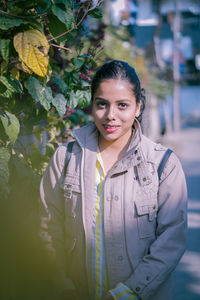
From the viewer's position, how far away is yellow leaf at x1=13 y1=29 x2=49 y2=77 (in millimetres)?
1774

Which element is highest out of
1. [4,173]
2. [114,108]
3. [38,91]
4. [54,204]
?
[38,91]

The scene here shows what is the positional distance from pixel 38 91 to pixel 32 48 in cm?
29

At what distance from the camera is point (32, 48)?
1.78 metres

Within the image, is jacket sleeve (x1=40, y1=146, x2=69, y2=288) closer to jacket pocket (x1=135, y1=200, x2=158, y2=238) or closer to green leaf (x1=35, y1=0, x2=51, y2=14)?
jacket pocket (x1=135, y1=200, x2=158, y2=238)

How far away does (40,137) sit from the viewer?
2.77 m

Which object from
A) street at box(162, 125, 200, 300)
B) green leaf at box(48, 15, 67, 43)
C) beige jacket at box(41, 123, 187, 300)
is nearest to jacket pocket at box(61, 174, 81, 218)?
beige jacket at box(41, 123, 187, 300)

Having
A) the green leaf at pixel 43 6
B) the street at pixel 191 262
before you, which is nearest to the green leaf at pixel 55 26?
the green leaf at pixel 43 6

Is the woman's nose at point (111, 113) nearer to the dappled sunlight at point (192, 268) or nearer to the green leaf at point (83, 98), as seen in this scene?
the green leaf at point (83, 98)

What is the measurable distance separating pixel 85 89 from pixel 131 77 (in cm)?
49

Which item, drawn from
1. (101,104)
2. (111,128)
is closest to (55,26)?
(101,104)

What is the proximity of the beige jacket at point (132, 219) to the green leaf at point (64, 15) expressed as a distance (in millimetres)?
621

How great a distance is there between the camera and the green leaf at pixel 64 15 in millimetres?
1798

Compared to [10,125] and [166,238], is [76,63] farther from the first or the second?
[166,238]

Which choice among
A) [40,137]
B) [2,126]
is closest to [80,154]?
[2,126]
